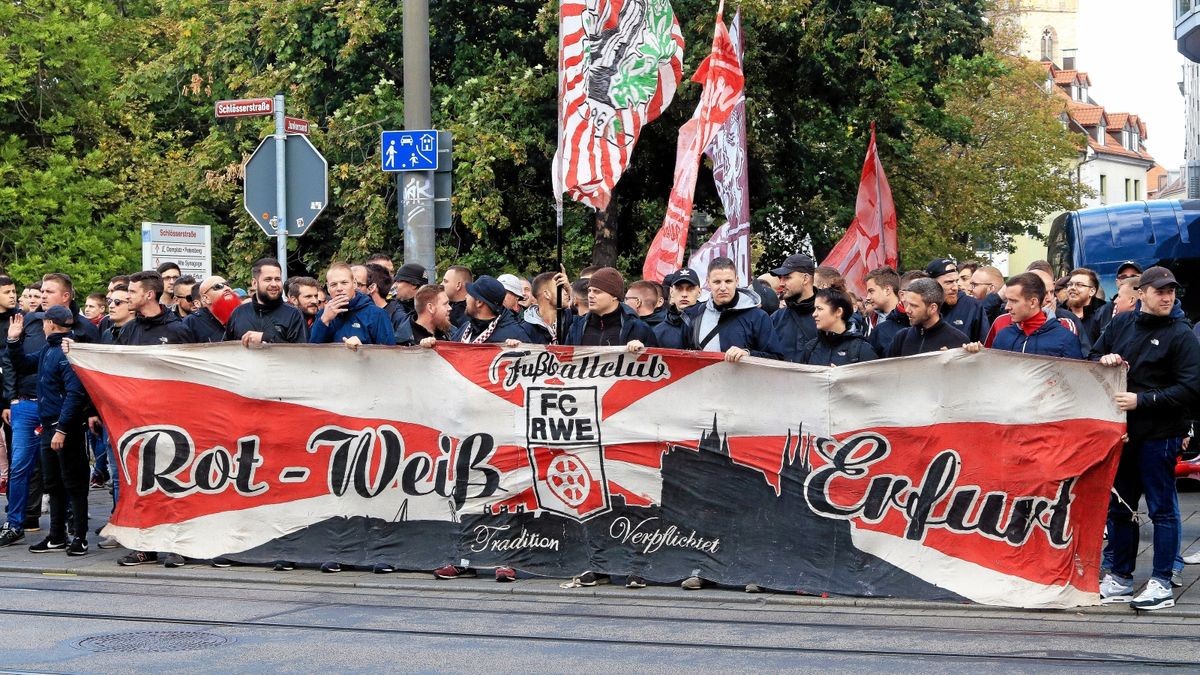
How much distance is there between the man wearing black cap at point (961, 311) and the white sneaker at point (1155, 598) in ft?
8.57

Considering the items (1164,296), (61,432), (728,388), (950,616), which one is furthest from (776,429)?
(61,432)

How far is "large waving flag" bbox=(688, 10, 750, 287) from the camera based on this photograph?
15.6 metres

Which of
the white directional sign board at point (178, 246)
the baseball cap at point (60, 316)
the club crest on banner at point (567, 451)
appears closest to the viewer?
the club crest on banner at point (567, 451)

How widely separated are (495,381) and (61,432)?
312cm

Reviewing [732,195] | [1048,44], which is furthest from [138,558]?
[1048,44]

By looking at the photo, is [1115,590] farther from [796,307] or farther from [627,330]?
[627,330]

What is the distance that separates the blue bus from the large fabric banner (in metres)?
10.8

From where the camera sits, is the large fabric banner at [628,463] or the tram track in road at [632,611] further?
Answer: the large fabric banner at [628,463]

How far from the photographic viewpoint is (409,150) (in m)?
13.4

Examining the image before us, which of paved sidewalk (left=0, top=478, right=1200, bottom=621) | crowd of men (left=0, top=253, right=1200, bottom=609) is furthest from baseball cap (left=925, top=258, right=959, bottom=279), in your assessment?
paved sidewalk (left=0, top=478, right=1200, bottom=621)

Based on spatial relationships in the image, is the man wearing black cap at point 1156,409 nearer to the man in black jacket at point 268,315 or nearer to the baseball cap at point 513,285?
the baseball cap at point 513,285

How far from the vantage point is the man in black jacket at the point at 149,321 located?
11.1m

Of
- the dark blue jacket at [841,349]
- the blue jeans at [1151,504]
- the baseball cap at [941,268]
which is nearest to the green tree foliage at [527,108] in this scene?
the baseball cap at [941,268]

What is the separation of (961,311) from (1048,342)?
5.52ft
